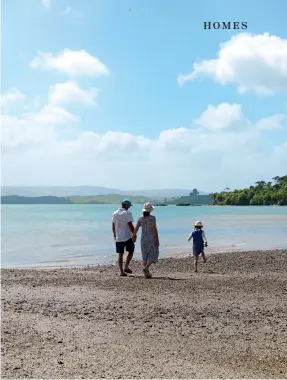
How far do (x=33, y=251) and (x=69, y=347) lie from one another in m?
21.5

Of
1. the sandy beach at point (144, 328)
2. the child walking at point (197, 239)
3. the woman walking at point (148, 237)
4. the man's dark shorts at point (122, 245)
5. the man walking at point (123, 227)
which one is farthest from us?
the child walking at point (197, 239)

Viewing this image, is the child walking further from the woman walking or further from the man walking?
the man walking

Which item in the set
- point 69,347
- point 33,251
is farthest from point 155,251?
point 33,251

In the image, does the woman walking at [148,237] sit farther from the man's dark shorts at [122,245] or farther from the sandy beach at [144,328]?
the sandy beach at [144,328]

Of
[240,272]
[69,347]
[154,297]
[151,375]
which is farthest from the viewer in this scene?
[240,272]

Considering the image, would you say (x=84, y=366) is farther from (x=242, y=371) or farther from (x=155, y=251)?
(x=155, y=251)

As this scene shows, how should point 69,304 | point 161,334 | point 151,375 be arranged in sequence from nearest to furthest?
point 151,375
point 161,334
point 69,304

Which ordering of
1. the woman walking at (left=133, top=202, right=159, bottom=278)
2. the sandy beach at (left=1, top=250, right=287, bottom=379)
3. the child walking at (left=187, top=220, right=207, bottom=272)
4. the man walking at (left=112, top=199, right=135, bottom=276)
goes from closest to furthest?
the sandy beach at (left=1, top=250, right=287, bottom=379)
the woman walking at (left=133, top=202, right=159, bottom=278)
the man walking at (left=112, top=199, right=135, bottom=276)
the child walking at (left=187, top=220, right=207, bottom=272)

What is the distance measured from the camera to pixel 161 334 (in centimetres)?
723

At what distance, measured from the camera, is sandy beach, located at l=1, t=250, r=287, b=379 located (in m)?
5.82

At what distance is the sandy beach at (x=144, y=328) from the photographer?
582 centimetres

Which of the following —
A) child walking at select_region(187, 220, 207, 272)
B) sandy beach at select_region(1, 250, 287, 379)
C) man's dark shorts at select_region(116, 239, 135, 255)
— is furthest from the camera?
child walking at select_region(187, 220, 207, 272)

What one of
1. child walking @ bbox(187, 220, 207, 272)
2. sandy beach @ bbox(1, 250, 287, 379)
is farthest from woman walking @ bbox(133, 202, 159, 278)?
child walking @ bbox(187, 220, 207, 272)

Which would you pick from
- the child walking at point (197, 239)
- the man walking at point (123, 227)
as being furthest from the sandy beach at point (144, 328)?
the child walking at point (197, 239)
